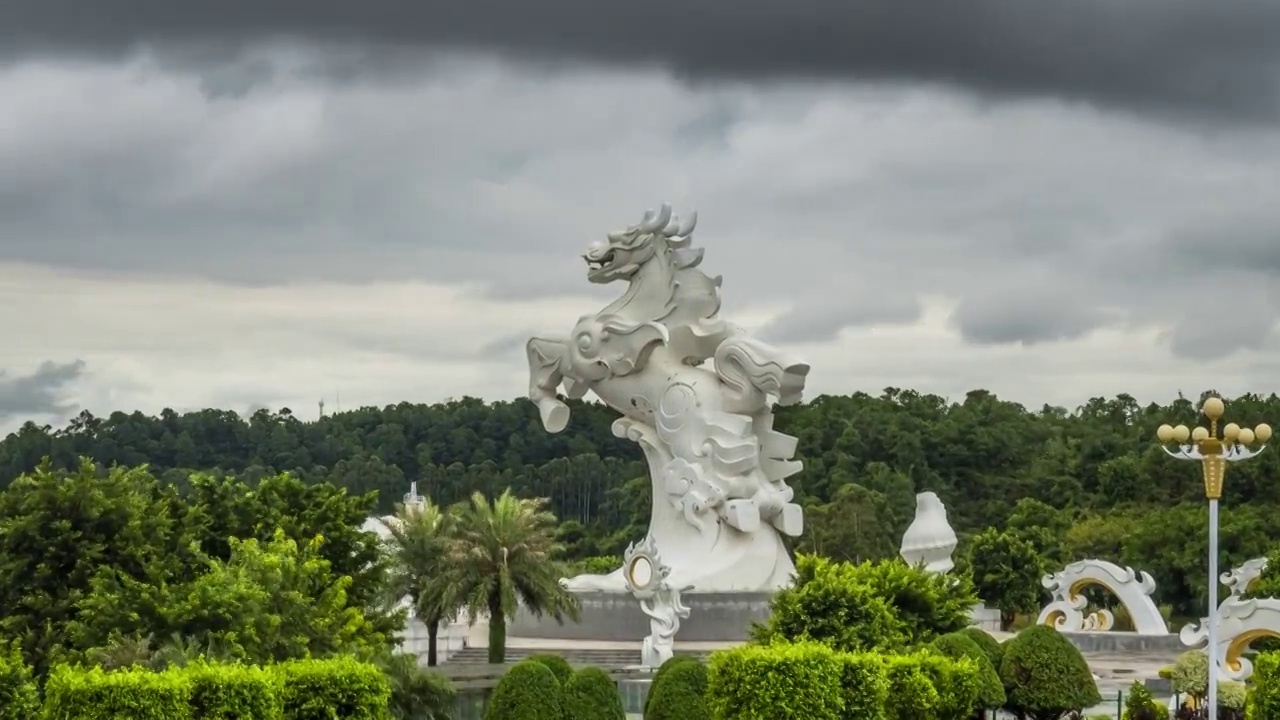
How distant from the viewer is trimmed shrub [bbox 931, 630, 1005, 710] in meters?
27.3

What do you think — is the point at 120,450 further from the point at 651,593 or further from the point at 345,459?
the point at 651,593

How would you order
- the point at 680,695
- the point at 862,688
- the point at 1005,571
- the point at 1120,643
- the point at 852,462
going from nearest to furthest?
the point at 862,688 → the point at 680,695 → the point at 1120,643 → the point at 1005,571 → the point at 852,462

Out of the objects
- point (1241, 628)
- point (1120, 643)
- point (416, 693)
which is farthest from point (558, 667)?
point (1120, 643)

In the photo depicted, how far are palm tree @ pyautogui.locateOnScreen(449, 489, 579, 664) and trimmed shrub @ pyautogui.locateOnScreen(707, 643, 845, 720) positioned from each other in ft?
34.9

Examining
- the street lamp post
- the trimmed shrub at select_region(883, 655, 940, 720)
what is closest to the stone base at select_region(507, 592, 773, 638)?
the trimmed shrub at select_region(883, 655, 940, 720)

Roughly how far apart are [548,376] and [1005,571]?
13475mm

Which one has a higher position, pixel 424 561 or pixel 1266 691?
pixel 424 561

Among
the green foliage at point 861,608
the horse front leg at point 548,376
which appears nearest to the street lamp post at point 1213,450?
the green foliage at point 861,608

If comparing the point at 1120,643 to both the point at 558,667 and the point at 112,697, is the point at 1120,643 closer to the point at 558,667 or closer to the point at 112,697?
the point at 558,667

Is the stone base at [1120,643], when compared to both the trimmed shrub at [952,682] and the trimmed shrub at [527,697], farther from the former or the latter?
the trimmed shrub at [527,697]

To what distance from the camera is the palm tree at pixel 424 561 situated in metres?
34.5

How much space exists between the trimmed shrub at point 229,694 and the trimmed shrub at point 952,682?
9.04 m

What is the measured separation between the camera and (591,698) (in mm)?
23906

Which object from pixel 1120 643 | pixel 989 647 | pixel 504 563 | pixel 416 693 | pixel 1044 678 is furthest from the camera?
pixel 1120 643
